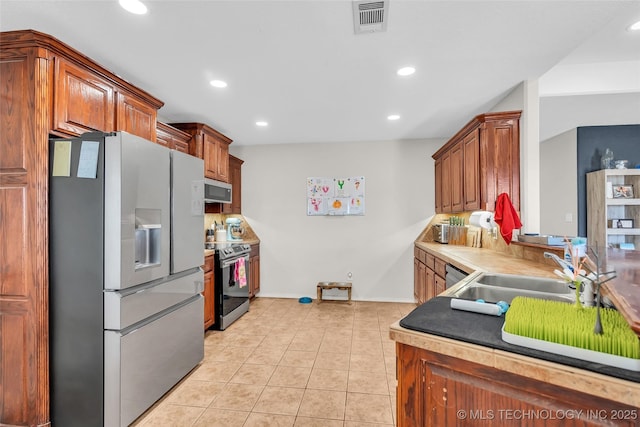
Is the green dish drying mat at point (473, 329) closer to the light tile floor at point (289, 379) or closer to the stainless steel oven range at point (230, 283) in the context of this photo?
the light tile floor at point (289, 379)

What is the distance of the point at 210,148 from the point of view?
12.9 feet

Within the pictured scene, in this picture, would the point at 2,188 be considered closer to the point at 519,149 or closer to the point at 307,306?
the point at 307,306

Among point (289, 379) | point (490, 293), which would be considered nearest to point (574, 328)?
point (490, 293)

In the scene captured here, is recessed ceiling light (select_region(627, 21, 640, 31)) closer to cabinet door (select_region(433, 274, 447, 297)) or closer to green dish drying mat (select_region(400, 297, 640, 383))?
cabinet door (select_region(433, 274, 447, 297))

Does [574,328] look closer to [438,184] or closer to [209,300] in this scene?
[209,300]

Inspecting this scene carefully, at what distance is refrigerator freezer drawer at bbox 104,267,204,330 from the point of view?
1790mm

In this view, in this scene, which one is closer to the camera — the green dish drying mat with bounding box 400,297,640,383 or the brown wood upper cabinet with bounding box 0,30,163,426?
the green dish drying mat with bounding box 400,297,640,383

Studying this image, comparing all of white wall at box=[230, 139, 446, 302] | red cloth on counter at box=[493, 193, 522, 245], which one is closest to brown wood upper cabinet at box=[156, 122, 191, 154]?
white wall at box=[230, 139, 446, 302]

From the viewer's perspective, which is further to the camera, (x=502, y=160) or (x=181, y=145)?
(x=181, y=145)

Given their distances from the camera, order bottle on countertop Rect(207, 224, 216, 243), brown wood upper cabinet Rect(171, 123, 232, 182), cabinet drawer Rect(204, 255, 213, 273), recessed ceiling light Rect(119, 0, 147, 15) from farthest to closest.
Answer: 1. bottle on countertop Rect(207, 224, 216, 243)
2. brown wood upper cabinet Rect(171, 123, 232, 182)
3. cabinet drawer Rect(204, 255, 213, 273)
4. recessed ceiling light Rect(119, 0, 147, 15)

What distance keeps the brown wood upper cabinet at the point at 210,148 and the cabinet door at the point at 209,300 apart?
1.28 meters

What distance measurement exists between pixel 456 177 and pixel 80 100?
367 cm

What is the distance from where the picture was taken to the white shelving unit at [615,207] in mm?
4082

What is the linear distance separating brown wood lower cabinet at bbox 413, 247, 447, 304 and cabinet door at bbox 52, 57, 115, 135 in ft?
10.5
